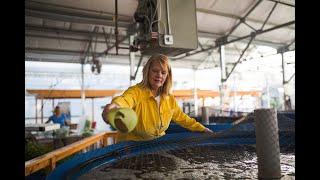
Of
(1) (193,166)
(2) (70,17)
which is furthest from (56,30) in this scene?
(1) (193,166)

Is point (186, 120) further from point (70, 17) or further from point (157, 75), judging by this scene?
point (70, 17)

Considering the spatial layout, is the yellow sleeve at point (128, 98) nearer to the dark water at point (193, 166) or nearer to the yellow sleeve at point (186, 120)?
the dark water at point (193, 166)

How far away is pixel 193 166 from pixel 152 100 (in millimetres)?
662

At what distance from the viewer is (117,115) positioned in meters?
1.03

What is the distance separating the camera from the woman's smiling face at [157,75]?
1.82 metres

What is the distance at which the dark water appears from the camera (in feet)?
4.06

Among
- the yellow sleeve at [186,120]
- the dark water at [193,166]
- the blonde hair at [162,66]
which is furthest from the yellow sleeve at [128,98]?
the yellow sleeve at [186,120]

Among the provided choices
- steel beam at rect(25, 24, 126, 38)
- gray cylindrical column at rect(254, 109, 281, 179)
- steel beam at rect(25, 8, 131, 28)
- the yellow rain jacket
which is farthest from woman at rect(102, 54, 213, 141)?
steel beam at rect(25, 24, 126, 38)

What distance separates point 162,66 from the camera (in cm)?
181

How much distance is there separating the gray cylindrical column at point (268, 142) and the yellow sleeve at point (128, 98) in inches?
28.8

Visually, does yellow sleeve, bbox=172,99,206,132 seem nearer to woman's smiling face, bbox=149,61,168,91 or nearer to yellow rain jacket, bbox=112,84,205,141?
yellow rain jacket, bbox=112,84,205,141

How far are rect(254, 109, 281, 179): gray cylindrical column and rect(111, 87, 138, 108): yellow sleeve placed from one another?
2.40ft
